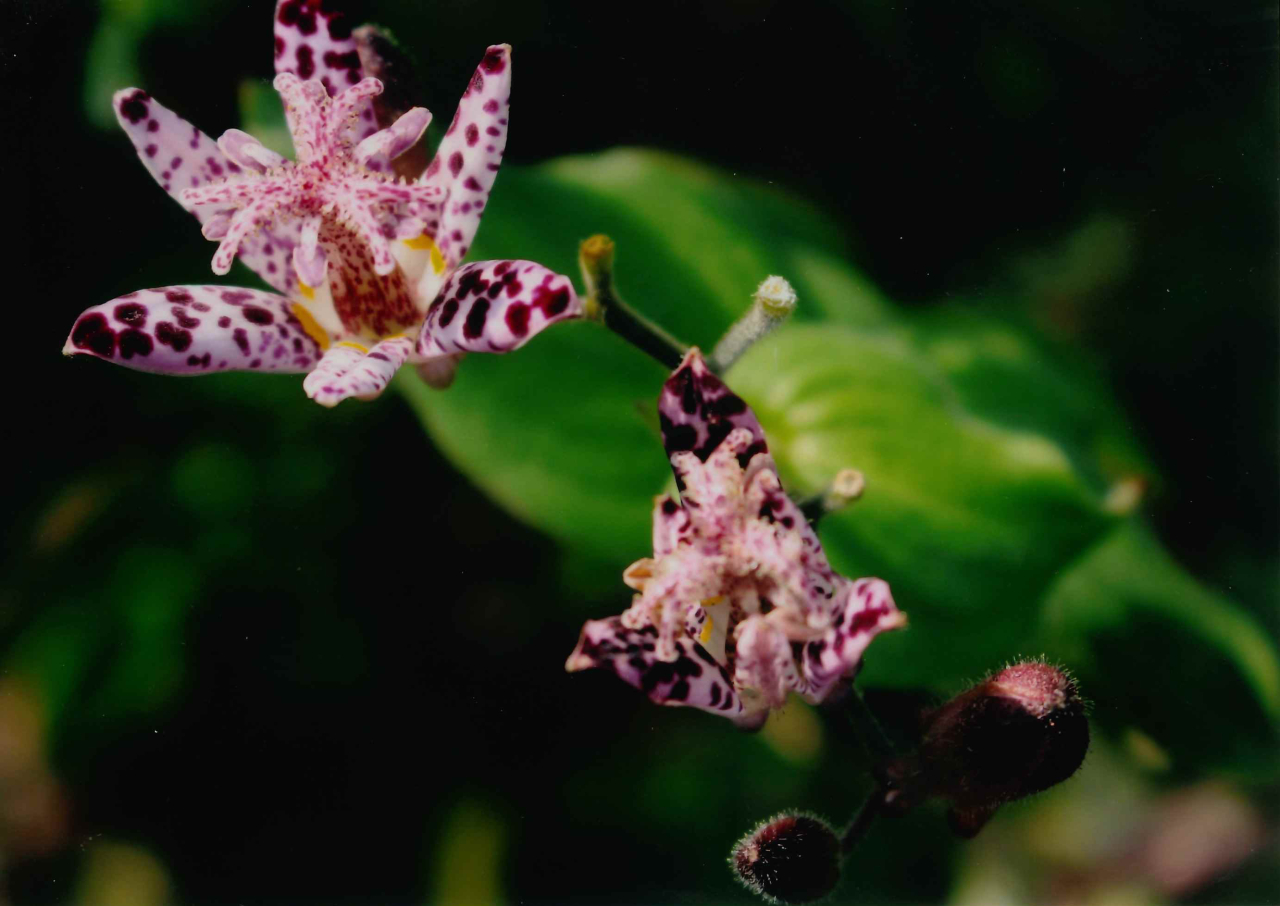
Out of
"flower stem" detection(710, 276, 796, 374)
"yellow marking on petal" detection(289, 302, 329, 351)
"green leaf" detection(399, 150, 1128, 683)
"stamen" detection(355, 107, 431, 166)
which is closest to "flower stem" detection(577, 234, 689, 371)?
"flower stem" detection(710, 276, 796, 374)

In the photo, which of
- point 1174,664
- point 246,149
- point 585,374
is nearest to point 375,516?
point 585,374

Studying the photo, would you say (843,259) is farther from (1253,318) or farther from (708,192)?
(1253,318)

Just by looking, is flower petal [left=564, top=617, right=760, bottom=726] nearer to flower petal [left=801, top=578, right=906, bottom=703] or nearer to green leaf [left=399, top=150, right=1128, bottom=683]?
flower petal [left=801, top=578, right=906, bottom=703]

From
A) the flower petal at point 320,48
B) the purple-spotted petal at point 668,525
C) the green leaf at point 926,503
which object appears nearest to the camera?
the purple-spotted petal at point 668,525

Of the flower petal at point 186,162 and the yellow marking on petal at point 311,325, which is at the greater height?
the flower petal at point 186,162

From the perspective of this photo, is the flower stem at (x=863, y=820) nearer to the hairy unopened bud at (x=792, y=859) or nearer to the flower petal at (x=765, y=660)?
the hairy unopened bud at (x=792, y=859)

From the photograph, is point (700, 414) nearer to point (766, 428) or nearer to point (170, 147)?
point (766, 428)

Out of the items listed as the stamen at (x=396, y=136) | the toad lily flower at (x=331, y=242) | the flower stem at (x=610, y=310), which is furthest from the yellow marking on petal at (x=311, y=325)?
the flower stem at (x=610, y=310)
